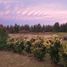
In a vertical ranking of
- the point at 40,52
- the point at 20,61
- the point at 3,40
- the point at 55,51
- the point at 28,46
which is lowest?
the point at 20,61

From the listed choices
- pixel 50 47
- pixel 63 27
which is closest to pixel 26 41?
pixel 50 47

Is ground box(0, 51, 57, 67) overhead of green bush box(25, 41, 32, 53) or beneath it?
beneath

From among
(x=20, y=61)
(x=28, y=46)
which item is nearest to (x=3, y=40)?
(x=28, y=46)

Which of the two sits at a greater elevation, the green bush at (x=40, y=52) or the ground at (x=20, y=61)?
the green bush at (x=40, y=52)

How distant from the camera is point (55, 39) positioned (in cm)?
1433

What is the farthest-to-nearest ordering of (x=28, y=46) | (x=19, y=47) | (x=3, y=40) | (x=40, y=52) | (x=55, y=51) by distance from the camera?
(x=3, y=40), (x=19, y=47), (x=28, y=46), (x=40, y=52), (x=55, y=51)

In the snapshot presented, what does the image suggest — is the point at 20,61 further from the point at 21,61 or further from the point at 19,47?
the point at 19,47

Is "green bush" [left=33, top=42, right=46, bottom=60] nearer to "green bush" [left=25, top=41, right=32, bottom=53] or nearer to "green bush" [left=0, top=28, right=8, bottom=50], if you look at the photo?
"green bush" [left=25, top=41, right=32, bottom=53]

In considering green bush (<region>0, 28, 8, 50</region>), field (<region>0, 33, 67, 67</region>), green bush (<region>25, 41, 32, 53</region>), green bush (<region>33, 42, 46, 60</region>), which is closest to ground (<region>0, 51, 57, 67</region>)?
field (<region>0, 33, 67, 67</region>)

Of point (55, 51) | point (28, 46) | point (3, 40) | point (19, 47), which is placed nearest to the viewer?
point (55, 51)

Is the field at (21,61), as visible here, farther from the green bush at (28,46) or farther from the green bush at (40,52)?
the green bush at (28,46)

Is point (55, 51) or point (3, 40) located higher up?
point (3, 40)

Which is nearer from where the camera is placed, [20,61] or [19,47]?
[20,61]

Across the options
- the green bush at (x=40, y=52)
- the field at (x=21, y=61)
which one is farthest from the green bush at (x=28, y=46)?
the green bush at (x=40, y=52)
